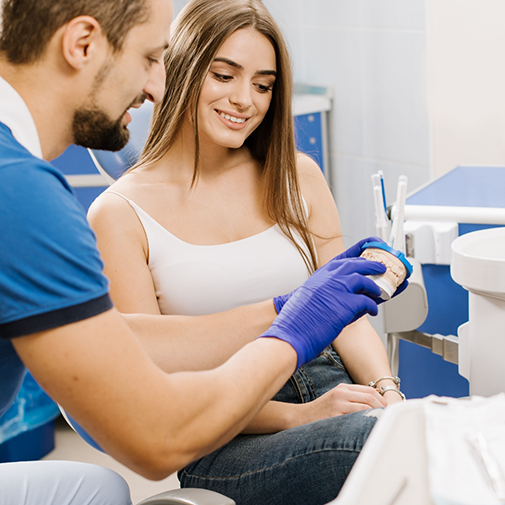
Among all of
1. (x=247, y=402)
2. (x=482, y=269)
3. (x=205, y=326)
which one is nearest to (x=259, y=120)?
(x=205, y=326)

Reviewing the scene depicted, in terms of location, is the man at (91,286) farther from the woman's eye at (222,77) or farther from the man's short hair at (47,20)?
the woman's eye at (222,77)

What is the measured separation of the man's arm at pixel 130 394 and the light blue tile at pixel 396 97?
1.80 metres

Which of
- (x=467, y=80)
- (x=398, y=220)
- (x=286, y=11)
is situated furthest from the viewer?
(x=286, y=11)

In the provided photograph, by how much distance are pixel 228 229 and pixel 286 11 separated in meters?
1.80

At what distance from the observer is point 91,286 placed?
0.70 m

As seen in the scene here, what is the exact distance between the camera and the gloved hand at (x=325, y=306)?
3.00 feet

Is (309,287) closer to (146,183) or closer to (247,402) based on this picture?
(247,402)

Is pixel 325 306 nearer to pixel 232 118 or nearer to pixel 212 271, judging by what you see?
pixel 212 271

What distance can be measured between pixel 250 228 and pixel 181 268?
205mm

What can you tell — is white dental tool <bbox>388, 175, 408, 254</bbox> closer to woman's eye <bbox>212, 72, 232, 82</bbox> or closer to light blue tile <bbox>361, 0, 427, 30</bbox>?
woman's eye <bbox>212, 72, 232, 82</bbox>

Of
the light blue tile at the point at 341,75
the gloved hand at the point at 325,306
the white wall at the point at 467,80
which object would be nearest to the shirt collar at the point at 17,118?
the gloved hand at the point at 325,306

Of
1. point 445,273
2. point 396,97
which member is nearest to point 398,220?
point 445,273

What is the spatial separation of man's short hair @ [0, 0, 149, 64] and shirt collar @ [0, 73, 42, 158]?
45 millimetres

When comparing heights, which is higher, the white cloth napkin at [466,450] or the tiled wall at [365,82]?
the tiled wall at [365,82]
